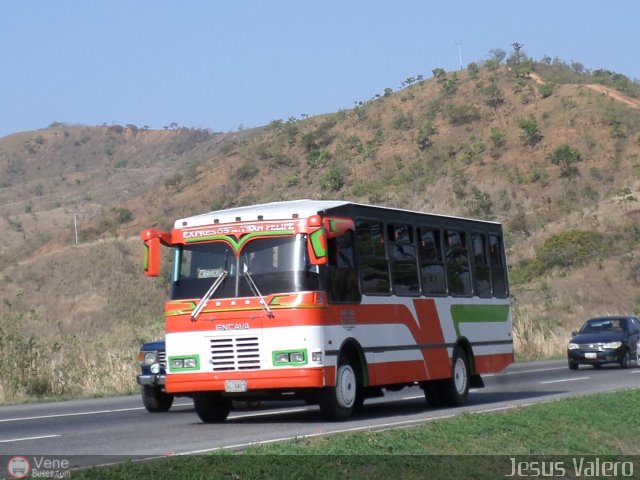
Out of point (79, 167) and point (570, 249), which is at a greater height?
point (79, 167)

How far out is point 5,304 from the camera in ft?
225

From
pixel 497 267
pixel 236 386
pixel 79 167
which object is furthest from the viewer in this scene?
pixel 79 167

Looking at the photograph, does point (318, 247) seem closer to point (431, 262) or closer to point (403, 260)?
point (403, 260)

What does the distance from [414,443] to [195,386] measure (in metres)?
4.96

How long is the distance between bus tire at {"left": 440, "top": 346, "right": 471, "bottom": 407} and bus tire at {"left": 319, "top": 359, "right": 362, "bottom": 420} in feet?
9.79

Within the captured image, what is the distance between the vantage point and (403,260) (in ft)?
62.4

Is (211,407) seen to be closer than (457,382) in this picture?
Yes

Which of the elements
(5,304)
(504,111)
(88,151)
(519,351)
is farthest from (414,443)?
(88,151)

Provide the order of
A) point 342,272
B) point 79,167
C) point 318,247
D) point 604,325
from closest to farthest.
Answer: point 318,247
point 342,272
point 604,325
point 79,167

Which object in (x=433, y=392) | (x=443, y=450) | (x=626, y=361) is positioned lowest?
(x=443, y=450)

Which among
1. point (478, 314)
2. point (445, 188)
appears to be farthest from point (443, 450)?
point (445, 188)

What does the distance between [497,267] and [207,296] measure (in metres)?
7.42

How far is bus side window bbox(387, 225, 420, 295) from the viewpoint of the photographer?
18719 mm

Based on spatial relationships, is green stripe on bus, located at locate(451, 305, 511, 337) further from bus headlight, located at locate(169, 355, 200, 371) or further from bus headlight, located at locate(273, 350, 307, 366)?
bus headlight, located at locate(169, 355, 200, 371)
